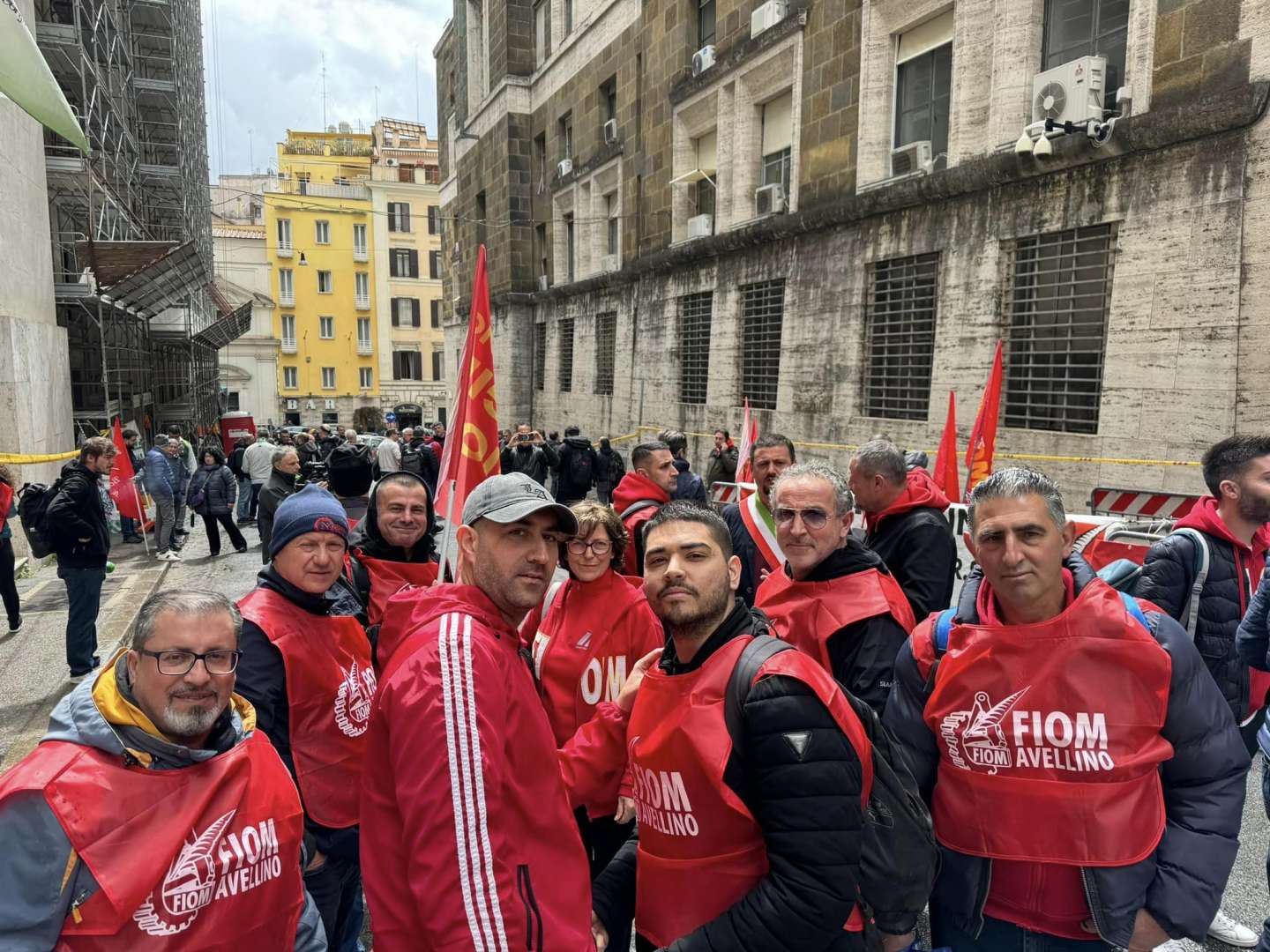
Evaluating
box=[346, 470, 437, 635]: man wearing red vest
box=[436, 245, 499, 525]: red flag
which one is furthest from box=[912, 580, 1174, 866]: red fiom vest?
box=[346, 470, 437, 635]: man wearing red vest

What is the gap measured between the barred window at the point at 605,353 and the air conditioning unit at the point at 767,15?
28.3ft

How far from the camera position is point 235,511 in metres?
14.3

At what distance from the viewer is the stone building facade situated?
26.7 ft

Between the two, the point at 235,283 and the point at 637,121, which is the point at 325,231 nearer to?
the point at 235,283

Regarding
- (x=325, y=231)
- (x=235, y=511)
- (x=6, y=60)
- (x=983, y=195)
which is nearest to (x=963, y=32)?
(x=983, y=195)

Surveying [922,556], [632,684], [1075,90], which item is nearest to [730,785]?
[632,684]

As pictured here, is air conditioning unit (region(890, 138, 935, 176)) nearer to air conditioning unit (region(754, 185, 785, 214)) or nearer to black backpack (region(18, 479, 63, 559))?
air conditioning unit (region(754, 185, 785, 214))

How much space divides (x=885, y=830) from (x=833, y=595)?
3.32 feet

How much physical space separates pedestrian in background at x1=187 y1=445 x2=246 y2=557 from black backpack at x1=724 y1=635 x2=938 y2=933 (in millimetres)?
10849

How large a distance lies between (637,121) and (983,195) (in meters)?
12.3

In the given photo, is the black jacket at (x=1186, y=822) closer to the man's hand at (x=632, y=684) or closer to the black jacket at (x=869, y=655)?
the black jacket at (x=869, y=655)

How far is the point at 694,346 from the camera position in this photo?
18.1 meters

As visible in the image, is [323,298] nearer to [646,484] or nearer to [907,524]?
[646,484]

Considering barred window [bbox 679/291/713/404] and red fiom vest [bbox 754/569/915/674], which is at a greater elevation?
barred window [bbox 679/291/713/404]
